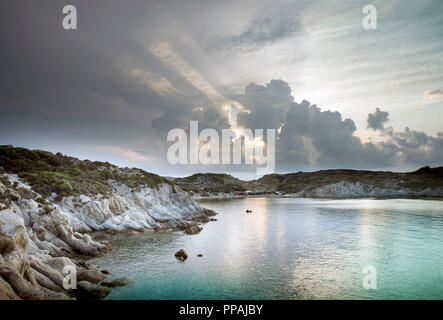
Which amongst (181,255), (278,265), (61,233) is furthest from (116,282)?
(278,265)

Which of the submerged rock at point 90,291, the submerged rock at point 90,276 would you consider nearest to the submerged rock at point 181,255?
the submerged rock at point 90,276

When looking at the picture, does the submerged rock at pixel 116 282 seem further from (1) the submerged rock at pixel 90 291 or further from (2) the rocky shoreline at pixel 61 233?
(1) the submerged rock at pixel 90 291

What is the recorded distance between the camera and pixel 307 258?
34.6 m

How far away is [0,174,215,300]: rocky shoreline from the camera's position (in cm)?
1780

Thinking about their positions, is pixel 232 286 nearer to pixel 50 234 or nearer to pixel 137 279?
pixel 137 279

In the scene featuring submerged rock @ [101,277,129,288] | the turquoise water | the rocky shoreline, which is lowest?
the turquoise water

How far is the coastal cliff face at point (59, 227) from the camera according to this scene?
17934 millimetres

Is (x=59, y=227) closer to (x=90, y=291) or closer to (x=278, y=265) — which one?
(x=90, y=291)

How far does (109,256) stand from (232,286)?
17910 mm

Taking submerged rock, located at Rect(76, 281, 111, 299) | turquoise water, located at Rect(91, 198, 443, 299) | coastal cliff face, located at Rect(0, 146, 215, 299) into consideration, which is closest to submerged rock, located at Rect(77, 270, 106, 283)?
coastal cliff face, located at Rect(0, 146, 215, 299)

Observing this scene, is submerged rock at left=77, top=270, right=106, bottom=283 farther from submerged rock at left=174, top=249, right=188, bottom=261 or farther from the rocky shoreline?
submerged rock at left=174, top=249, right=188, bottom=261

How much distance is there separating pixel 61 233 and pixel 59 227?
82 centimetres

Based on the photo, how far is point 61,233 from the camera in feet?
106
